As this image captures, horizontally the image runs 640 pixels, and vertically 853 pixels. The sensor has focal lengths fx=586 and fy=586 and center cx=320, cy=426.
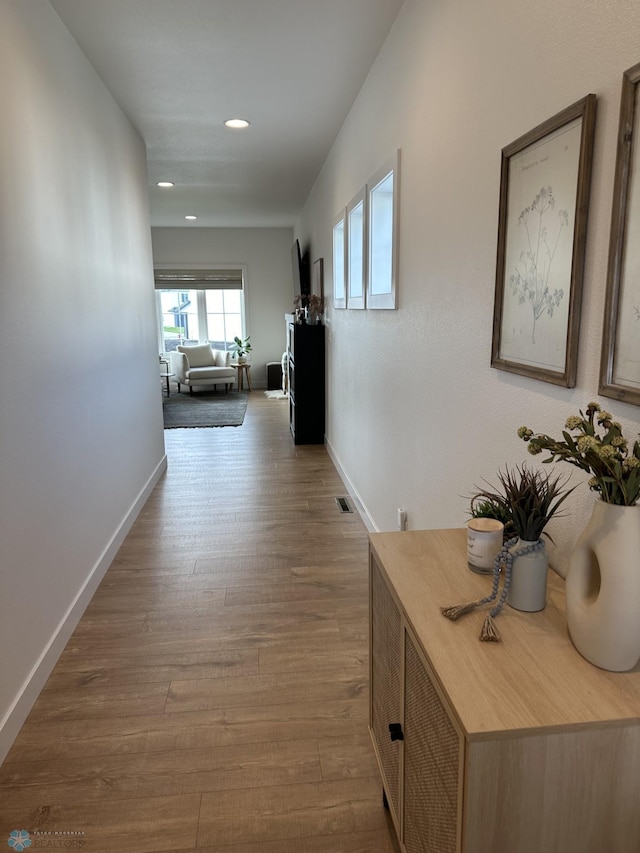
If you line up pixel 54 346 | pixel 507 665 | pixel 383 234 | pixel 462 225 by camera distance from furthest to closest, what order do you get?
pixel 383 234 → pixel 54 346 → pixel 462 225 → pixel 507 665

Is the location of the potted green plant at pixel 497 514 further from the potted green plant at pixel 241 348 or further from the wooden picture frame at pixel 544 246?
the potted green plant at pixel 241 348

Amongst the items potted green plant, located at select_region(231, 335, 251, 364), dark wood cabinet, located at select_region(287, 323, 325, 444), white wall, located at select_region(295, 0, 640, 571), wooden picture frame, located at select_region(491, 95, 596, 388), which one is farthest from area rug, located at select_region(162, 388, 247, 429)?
wooden picture frame, located at select_region(491, 95, 596, 388)

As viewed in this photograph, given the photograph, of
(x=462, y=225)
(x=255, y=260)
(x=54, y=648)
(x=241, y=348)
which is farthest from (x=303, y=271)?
(x=54, y=648)

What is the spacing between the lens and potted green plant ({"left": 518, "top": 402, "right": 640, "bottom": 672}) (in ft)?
2.95

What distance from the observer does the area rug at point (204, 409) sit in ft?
22.8

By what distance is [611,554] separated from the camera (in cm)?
91

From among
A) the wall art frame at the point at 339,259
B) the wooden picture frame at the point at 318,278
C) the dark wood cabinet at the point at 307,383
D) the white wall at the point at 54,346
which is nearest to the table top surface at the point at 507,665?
the white wall at the point at 54,346

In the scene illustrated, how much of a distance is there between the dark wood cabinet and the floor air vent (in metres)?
1.77

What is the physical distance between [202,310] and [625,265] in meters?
9.22

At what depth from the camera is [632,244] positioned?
1045 millimetres

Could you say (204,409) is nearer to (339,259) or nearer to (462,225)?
(339,259)

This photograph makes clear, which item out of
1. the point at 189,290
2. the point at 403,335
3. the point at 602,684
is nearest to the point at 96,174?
the point at 403,335

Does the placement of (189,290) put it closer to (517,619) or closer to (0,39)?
(0,39)

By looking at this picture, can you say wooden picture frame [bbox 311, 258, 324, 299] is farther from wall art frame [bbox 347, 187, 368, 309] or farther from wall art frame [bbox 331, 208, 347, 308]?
wall art frame [bbox 347, 187, 368, 309]
